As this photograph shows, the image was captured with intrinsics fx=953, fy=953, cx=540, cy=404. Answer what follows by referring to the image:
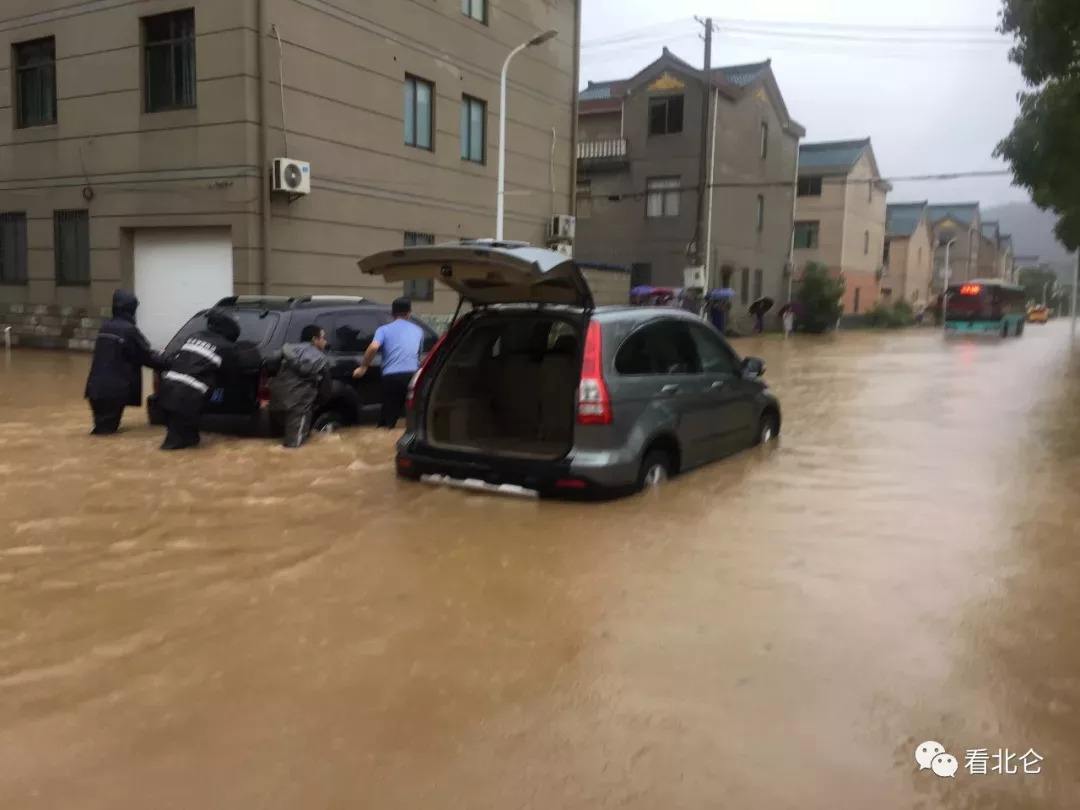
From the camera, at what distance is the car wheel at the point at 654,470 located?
7.00m

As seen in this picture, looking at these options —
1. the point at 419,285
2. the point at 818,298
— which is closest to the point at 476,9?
the point at 419,285

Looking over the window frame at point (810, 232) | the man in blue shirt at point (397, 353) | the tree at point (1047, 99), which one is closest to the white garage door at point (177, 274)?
the man in blue shirt at point (397, 353)

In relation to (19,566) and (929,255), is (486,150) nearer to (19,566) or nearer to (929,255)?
(19,566)

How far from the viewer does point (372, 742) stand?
140 inches

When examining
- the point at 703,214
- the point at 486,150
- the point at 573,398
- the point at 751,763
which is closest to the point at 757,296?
the point at 703,214

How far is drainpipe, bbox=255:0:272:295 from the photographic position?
53.0 feet

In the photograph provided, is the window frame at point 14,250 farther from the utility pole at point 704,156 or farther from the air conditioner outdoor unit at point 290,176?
the utility pole at point 704,156

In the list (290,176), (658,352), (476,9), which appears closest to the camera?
(658,352)

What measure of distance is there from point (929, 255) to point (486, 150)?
5425cm

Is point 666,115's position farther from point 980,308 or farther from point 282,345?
point 282,345

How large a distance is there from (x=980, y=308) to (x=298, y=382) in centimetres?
3811

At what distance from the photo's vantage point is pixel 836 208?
47438 millimetres

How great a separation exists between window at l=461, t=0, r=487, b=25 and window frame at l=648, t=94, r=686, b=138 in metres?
13.9

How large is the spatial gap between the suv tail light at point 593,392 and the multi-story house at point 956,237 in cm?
7115
